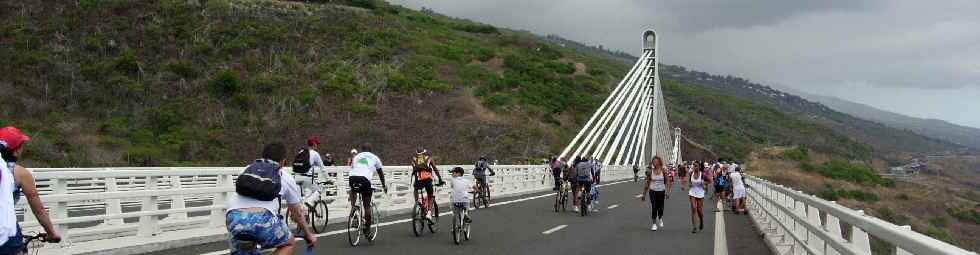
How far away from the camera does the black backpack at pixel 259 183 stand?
6.28m

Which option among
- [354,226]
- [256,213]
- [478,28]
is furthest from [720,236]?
[478,28]

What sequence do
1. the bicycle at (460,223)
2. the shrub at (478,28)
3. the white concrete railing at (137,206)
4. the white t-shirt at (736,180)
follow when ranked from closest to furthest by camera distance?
1. the white concrete railing at (137,206)
2. the bicycle at (460,223)
3. the white t-shirt at (736,180)
4. the shrub at (478,28)

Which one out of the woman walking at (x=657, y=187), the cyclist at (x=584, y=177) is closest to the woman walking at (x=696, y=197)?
the woman walking at (x=657, y=187)

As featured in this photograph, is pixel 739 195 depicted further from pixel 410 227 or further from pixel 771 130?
pixel 771 130

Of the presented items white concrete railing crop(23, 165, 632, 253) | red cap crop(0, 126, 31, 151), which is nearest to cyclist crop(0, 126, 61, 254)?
red cap crop(0, 126, 31, 151)

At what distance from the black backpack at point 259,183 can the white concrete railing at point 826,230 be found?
14.0ft

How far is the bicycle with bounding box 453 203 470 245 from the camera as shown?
1335cm

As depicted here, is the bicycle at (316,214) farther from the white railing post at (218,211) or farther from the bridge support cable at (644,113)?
the bridge support cable at (644,113)

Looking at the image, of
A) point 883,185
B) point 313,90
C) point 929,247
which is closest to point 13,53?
point 313,90

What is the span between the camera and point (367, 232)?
1297cm

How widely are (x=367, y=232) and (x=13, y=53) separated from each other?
5502 centimetres

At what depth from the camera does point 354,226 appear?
1277 centimetres

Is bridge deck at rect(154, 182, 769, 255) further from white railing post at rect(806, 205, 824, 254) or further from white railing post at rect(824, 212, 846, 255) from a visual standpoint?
white railing post at rect(824, 212, 846, 255)

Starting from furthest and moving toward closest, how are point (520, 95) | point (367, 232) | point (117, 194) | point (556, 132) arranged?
point (520, 95)
point (556, 132)
point (367, 232)
point (117, 194)
